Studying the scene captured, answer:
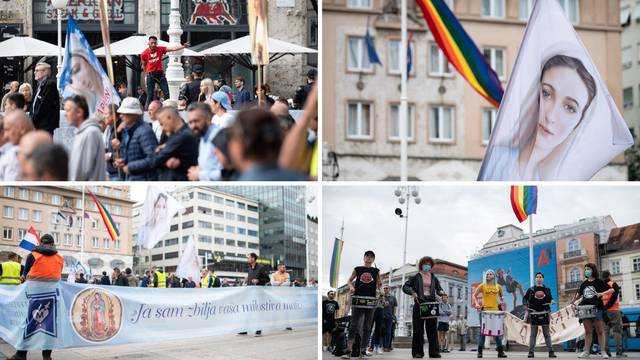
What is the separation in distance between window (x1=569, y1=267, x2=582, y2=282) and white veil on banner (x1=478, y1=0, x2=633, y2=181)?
39.6 inches

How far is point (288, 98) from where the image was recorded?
11.9m

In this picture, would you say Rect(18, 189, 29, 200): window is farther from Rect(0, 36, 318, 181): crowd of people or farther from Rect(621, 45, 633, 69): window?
Rect(621, 45, 633, 69): window

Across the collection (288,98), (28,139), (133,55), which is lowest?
(28,139)

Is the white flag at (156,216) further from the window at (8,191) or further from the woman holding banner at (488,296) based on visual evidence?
the woman holding banner at (488,296)

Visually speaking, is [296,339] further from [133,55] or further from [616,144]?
[133,55]

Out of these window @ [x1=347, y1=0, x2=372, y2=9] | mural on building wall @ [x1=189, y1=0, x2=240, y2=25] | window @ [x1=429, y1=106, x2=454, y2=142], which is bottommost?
mural on building wall @ [x1=189, y1=0, x2=240, y2=25]

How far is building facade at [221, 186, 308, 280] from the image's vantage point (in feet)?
32.0

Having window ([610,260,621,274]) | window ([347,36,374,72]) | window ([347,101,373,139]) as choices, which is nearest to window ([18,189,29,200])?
window ([610,260,621,274])

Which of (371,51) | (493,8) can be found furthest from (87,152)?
(493,8)

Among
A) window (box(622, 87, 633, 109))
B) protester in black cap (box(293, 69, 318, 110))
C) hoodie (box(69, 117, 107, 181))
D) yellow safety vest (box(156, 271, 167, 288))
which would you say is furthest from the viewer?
window (box(622, 87, 633, 109))

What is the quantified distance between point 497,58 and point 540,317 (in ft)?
110

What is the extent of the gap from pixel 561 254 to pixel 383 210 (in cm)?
179

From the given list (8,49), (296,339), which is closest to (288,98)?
(296,339)

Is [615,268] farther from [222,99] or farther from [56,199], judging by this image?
[56,199]
